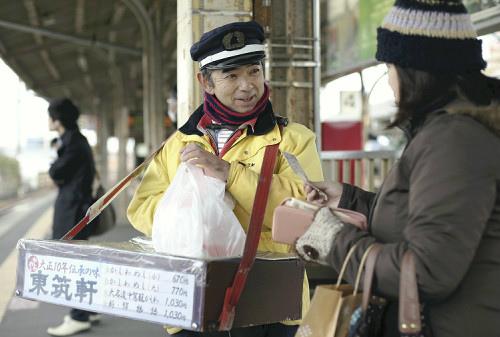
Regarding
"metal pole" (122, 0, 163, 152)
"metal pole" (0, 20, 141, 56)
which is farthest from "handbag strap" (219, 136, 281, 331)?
"metal pole" (0, 20, 141, 56)

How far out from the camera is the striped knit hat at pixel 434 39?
1.59m

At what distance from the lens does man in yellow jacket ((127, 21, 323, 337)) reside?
229 cm

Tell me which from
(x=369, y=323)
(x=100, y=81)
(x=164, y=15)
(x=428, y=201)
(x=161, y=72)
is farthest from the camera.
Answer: (x=100, y=81)

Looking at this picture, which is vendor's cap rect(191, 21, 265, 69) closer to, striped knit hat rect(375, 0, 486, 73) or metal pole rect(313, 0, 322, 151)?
striped knit hat rect(375, 0, 486, 73)

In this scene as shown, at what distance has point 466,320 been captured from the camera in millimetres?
1545

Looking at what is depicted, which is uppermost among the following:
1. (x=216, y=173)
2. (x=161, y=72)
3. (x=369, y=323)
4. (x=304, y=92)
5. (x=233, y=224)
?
(x=161, y=72)

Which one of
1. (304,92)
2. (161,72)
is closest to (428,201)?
(304,92)

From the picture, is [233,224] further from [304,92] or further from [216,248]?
[304,92]

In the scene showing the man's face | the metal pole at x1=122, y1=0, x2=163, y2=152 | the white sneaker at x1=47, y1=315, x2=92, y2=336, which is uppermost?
the metal pole at x1=122, y1=0, x2=163, y2=152

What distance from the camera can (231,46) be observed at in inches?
90.7

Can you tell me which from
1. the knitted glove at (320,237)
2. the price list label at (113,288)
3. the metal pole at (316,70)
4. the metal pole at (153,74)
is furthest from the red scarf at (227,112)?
the metal pole at (153,74)

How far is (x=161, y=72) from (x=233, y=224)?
12182mm

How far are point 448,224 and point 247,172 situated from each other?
0.83 metres

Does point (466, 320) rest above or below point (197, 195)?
below
